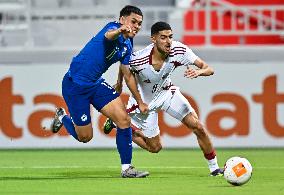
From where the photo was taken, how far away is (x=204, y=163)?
17250mm

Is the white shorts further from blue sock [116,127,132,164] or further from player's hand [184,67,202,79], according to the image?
player's hand [184,67,202,79]

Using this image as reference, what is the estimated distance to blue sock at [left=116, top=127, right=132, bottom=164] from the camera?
46.7ft

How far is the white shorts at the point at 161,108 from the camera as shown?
15.0 metres

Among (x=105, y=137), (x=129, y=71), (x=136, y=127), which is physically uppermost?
(x=129, y=71)

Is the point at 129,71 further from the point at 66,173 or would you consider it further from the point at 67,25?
the point at 67,25

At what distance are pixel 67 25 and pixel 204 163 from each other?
6.43 m

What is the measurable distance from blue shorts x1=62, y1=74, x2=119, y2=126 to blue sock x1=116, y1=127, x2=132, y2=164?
423 millimetres

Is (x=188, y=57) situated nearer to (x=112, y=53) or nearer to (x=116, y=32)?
(x=112, y=53)

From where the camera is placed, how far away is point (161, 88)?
15.5 metres

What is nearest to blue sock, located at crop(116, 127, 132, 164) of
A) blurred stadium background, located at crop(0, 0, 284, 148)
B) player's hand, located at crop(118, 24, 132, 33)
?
player's hand, located at crop(118, 24, 132, 33)

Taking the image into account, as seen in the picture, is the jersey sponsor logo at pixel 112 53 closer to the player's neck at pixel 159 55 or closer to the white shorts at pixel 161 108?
the player's neck at pixel 159 55

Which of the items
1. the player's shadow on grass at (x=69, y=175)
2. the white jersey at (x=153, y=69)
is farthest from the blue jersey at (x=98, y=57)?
the player's shadow on grass at (x=69, y=175)

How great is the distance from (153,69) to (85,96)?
1058 millimetres

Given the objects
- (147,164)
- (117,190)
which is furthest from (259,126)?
(117,190)
